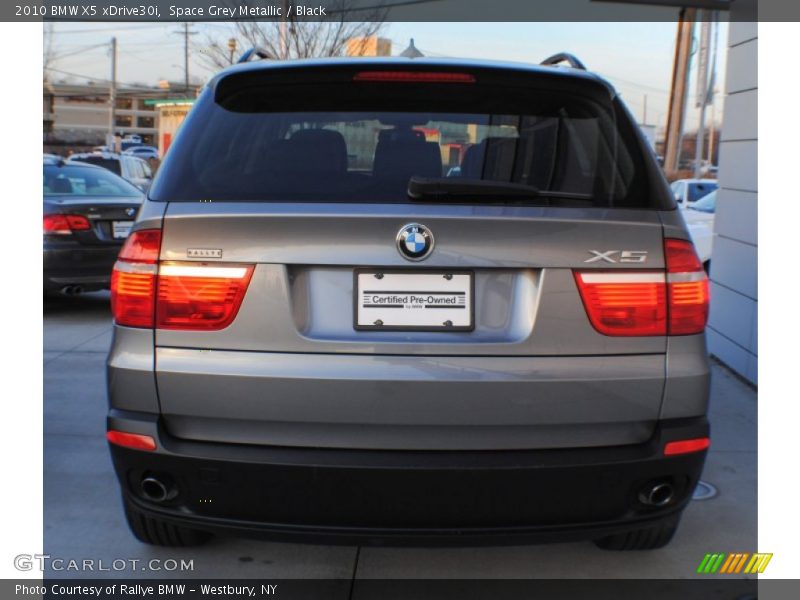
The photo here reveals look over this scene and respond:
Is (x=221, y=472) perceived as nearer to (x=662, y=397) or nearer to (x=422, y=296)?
(x=422, y=296)

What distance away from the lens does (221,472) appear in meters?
2.63

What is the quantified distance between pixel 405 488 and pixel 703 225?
944 centimetres

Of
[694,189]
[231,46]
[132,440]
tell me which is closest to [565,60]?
[132,440]

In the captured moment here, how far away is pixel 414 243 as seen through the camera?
101 inches

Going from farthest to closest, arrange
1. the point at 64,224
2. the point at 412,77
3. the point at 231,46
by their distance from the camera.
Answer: the point at 231,46 < the point at 64,224 < the point at 412,77

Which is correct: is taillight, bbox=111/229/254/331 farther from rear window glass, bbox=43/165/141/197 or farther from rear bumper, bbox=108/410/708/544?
rear window glass, bbox=43/165/141/197

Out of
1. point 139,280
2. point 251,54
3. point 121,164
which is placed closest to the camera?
point 139,280

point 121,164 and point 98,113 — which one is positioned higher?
point 98,113

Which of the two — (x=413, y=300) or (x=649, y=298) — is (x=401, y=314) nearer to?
(x=413, y=300)

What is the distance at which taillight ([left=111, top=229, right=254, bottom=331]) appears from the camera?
2.60 m

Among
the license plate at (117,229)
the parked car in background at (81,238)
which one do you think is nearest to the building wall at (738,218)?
the parked car in background at (81,238)

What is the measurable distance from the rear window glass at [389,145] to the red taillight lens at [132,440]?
0.74 m
